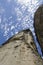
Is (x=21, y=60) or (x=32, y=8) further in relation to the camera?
(x=32, y=8)

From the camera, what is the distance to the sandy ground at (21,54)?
2.49 ft

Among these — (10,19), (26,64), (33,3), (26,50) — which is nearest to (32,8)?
(33,3)

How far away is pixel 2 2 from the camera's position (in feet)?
9.23

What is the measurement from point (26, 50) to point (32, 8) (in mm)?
1583

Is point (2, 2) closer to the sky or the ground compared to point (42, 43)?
closer to the sky

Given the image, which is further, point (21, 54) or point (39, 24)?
point (39, 24)

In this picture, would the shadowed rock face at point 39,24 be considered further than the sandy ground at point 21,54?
Yes

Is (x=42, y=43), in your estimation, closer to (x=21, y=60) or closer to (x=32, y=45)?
(x=32, y=45)

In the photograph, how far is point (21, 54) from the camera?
0.83m

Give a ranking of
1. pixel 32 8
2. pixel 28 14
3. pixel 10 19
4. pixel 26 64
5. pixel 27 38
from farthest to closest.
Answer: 1. pixel 10 19
2. pixel 28 14
3. pixel 32 8
4. pixel 27 38
5. pixel 26 64

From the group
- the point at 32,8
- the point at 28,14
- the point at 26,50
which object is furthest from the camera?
the point at 28,14

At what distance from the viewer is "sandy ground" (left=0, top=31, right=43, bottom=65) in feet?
2.49

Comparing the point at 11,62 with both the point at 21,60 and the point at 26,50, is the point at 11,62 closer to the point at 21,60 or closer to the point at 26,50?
the point at 21,60

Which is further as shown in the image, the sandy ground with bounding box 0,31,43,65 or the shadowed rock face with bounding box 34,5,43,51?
the shadowed rock face with bounding box 34,5,43,51
